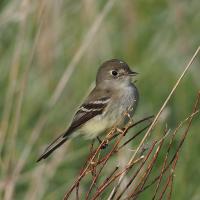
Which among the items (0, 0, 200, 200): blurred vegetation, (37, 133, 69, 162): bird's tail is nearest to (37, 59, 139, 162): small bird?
(37, 133, 69, 162): bird's tail

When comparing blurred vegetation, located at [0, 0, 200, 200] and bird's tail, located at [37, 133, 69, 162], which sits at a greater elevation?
blurred vegetation, located at [0, 0, 200, 200]

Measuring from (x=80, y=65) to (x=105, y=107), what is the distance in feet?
5.60

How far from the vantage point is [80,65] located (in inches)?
349

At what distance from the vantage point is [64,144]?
6.97 meters

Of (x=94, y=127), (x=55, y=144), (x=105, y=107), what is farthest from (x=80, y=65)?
(x=55, y=144)

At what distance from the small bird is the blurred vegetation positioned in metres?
0.22

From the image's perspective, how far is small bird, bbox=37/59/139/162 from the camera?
703 centimetres

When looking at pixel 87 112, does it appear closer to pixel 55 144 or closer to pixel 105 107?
pixel 105 107

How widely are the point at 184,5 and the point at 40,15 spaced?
346cm

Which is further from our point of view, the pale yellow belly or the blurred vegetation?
the blurred vegetation

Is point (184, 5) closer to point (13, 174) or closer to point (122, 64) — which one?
point (122, 64)

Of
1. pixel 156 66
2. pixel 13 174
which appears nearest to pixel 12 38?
pixel 156 66

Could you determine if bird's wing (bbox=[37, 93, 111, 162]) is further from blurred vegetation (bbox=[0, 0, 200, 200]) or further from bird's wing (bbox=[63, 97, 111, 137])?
blurred vegetation (bbox=[0, 0, 200, 200])

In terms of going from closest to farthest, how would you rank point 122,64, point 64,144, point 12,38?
point 64,144
point 122,64
point 12,38
